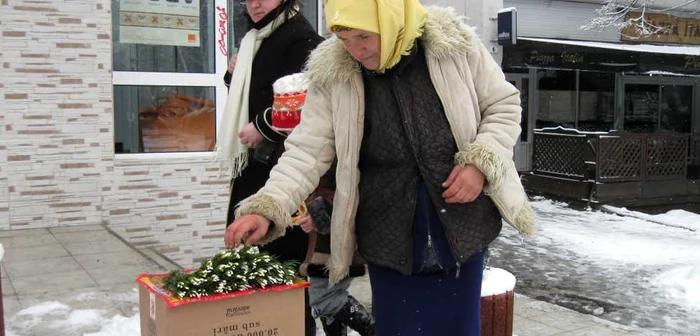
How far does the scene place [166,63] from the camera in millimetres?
7328

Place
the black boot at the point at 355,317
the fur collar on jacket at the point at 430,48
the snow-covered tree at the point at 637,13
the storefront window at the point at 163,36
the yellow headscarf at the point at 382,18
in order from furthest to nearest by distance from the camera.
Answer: the snow-covered tree at the point at 637,13
the storefront window at the point at 163,36
the black boot at the point at 355,317
the fur collar on jacket at the point at 430,48
the yellow headscarf at the point at 382,18

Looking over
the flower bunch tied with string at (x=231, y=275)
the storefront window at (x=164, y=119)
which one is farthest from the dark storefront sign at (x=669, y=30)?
the flower bunch tied with string at (x=231, y=275)

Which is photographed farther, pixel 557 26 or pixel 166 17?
pixel 557 26

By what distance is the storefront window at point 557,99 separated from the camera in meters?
17.0

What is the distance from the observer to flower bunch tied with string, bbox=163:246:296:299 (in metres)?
2.13

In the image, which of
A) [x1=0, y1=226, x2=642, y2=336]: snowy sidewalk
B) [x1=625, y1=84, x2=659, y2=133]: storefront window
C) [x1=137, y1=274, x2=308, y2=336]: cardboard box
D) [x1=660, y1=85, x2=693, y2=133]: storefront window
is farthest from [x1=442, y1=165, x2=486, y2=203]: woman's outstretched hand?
[x1=660, y1=85, x2=693, y2=133]: storefront window

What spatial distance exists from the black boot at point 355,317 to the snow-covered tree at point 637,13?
10899mm

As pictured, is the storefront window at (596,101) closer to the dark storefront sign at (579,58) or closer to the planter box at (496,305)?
the dark storefront sign at (579,58)

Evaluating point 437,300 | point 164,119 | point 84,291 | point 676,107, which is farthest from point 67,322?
point 676,107

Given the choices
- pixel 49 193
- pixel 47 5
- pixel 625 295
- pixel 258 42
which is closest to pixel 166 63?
pixel 47 5

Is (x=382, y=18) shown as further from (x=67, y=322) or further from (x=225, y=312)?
(x=67, y=322)

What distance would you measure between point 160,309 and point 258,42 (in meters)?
1.66

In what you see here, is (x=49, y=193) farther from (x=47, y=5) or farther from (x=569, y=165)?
(x=569, y=165)

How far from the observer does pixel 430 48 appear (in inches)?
Answer: 92.5
